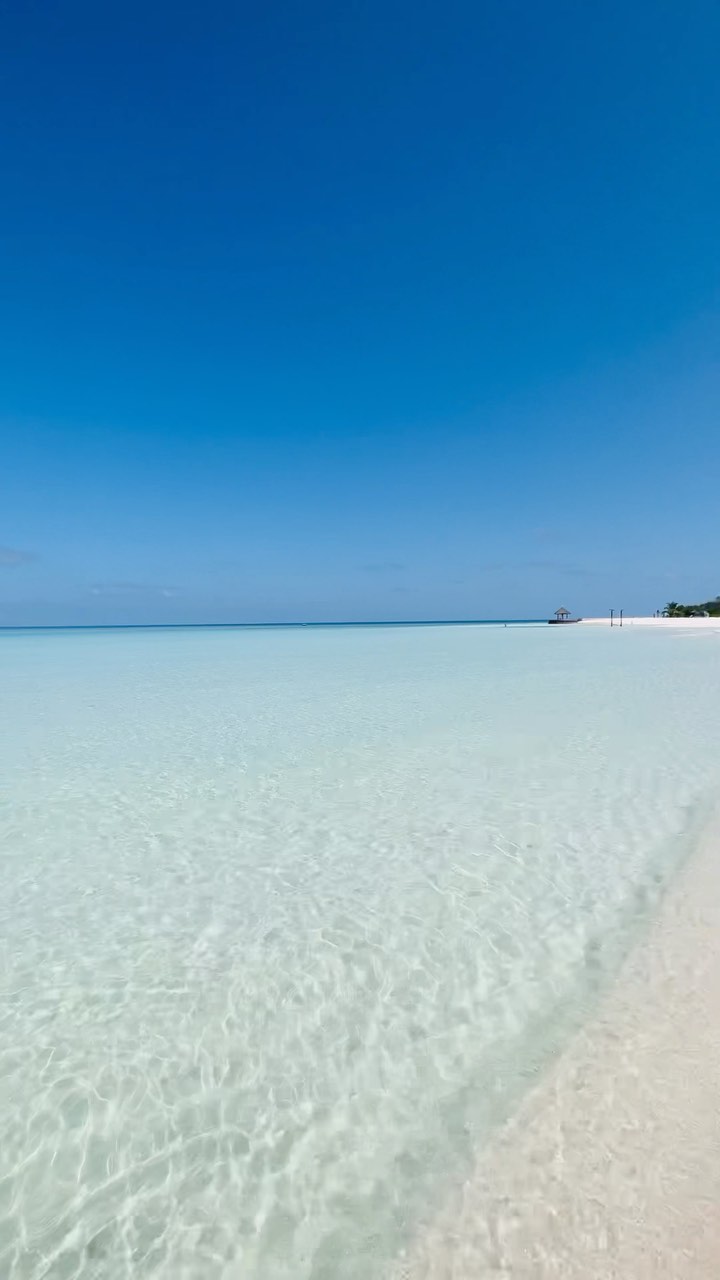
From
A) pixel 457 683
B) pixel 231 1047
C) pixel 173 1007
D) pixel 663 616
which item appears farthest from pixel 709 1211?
pixel 663 616

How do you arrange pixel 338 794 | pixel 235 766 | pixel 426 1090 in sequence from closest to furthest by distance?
1. pixel 426 1090
2. pixel 338 794
3. pixel 235 766

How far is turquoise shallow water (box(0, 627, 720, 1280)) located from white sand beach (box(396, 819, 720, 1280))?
4.8 inches

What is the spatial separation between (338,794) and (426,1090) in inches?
126

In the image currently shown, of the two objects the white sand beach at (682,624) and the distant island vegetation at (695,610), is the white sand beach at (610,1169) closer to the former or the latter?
the white sand beach at (682,624)

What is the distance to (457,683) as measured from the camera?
12586mm

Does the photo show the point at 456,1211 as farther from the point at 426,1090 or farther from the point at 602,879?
the point at 602,879

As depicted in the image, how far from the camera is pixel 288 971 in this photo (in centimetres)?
266

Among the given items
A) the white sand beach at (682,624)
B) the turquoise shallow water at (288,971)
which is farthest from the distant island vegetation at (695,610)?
the turquoise shallow water at (288,971)

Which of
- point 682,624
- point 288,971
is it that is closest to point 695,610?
point 682,624

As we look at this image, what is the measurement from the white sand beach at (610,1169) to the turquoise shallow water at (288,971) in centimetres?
12

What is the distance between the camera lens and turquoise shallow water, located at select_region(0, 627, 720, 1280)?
1626 mm

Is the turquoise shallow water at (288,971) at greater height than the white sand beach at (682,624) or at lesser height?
lesser

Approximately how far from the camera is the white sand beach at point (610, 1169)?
1411 mm

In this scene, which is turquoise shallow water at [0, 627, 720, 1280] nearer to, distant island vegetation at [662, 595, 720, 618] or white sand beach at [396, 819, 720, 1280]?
white sand beach at [396, 819, 720, 1280]
